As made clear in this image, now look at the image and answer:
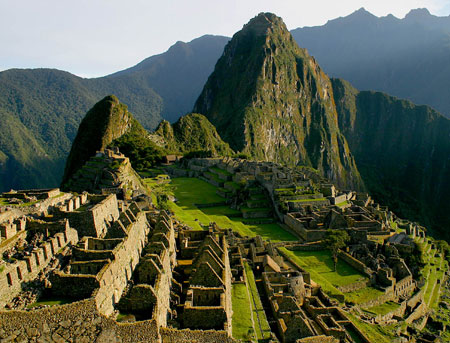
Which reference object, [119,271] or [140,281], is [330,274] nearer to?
[140,281]

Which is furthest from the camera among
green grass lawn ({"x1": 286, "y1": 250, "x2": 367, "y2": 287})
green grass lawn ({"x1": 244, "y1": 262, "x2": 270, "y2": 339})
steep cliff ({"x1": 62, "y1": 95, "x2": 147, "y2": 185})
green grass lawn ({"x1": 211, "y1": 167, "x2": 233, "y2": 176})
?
steep cliff ({"x1": 62, "y1": 95, "x2": 147, "y2": 185})

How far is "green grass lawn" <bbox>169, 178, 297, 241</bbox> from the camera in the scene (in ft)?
124

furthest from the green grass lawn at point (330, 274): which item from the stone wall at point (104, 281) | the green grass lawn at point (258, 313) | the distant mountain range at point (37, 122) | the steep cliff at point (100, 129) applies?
the distant mountain range at point (37, 122)

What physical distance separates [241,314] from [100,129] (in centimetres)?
10123

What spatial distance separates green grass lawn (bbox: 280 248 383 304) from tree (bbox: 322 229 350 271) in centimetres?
78

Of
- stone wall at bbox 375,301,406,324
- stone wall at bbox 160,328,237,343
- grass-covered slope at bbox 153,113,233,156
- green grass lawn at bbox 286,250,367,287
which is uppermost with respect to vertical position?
grass-covered slope at bbox 153,113,233,156

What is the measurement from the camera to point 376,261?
3244cm

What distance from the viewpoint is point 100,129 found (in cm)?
10862

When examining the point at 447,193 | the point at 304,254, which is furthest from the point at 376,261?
the point at 447,193

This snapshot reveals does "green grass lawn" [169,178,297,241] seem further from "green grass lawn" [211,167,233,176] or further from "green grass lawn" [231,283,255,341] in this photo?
"green grass lawn" [231,283,255,341]

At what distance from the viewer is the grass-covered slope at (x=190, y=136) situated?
135750 millimetres

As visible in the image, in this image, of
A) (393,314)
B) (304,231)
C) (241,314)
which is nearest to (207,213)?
(304,231)

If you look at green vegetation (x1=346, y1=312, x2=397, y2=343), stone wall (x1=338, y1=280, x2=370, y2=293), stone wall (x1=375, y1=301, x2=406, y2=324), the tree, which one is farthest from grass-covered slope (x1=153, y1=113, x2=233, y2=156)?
green vegetation (x1=346, y1=312, x2=397, y2=343)

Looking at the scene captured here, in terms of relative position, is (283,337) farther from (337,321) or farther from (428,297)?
(428,297)
